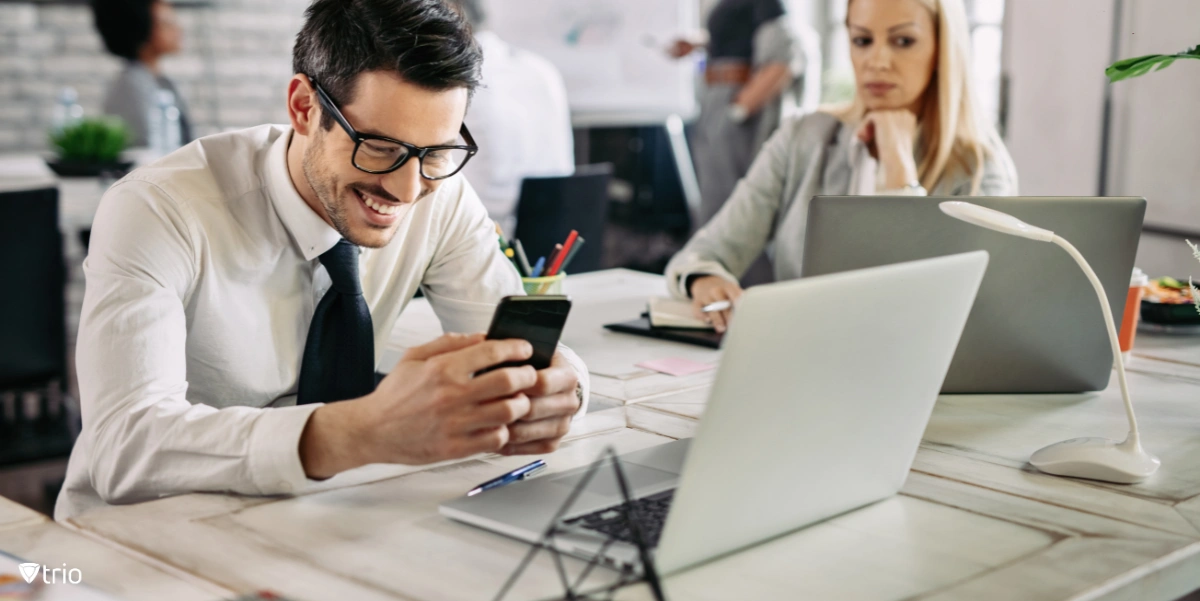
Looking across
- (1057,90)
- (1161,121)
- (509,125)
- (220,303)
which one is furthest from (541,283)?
(1057,90)

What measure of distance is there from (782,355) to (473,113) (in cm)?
261

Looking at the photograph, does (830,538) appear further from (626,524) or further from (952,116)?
(952,116)

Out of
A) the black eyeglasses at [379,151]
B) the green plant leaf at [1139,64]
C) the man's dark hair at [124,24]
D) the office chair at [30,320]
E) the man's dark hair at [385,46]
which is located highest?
the man's dark hair at [124,24]

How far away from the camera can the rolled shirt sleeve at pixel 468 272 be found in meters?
1.74

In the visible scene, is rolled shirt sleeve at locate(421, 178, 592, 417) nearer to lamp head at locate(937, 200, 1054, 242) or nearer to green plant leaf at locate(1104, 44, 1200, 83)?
lamp head at locate(937, 200, 1054, 242)

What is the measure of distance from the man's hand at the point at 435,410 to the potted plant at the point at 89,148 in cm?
272

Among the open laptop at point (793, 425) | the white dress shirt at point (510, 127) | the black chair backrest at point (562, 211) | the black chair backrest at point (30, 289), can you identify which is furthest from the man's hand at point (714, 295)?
the black chair backrest at point (30, 289)

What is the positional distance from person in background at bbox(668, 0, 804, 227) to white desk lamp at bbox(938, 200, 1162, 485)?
11.5ft

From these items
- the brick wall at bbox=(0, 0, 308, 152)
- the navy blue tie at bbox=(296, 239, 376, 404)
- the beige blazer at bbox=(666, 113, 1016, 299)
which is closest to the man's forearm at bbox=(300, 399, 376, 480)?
the navy blue tie at bbox=(296, 239, 376, 404)

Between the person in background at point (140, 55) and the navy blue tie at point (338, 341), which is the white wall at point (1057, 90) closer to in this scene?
the navy blue tie at point (338, 341)

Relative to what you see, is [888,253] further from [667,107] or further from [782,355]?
[667,107]

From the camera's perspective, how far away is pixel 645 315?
78.0 inches

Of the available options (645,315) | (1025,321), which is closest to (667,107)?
(645,315)

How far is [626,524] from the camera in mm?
968
